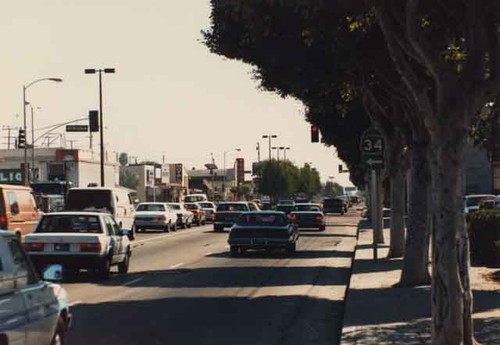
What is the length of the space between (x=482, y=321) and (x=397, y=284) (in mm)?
5415

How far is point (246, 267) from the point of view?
77.5ft

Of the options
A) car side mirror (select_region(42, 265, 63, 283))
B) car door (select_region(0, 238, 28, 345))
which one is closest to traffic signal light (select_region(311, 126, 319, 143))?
car side mirror (select_region(42, 265, 63, 283))

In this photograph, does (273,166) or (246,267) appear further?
(273,166)

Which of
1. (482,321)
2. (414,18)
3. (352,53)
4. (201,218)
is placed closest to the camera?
(414,18)

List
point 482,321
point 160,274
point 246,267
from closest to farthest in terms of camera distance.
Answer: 1. point 482,321
2. point 160,274
3. point 246,267

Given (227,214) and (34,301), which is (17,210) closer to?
(34,301)

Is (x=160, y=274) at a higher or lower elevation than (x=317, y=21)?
lower

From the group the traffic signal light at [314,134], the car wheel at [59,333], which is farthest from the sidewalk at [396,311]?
the traffic signal light at [314,134]

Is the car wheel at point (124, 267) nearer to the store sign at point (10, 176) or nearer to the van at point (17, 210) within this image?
the van at point (17, 210)

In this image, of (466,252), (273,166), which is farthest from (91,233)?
(273,166)

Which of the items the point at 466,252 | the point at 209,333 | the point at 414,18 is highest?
the point at 414,18

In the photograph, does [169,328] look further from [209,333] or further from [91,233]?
[91,233]

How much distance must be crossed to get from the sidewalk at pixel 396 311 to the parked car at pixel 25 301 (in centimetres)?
408

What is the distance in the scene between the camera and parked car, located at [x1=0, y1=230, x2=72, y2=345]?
6.65 meters
